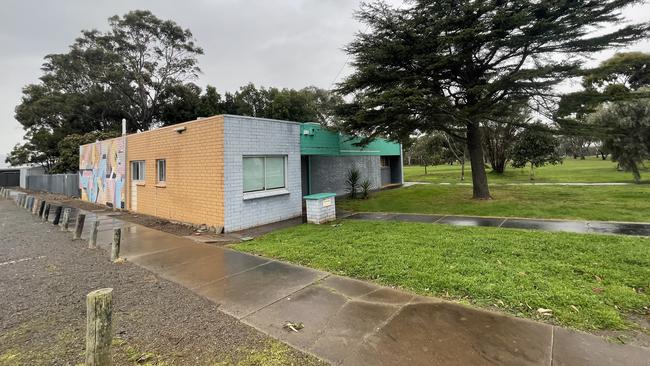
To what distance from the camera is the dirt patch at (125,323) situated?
291 centimetres

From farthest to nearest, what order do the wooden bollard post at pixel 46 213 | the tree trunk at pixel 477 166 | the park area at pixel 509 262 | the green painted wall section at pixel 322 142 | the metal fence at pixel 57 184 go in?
the metal fence at pixel 57 184 < the tree trunk at pixel 477 166 < the wooden bollard post at pixel 46 213 < the green painted wall section at pixel 322 142 < the park area at pixel 509 262

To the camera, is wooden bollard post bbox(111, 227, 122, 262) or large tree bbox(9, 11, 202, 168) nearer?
wooden bollard post bbox(111, 227, 122, 262)

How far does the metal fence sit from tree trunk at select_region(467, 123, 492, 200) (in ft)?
84.5

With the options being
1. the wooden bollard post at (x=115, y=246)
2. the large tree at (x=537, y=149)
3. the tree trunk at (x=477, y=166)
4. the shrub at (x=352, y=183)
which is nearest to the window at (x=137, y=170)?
the wooden bollard post at (x=115, y=246)

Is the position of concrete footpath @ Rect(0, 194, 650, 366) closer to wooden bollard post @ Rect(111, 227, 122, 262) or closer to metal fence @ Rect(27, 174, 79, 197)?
wooden bollard post @ Rect(111, 227, 122, 262)

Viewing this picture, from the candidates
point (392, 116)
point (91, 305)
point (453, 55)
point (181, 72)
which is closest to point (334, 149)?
point (392, 116)

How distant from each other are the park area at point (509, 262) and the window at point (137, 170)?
8538 mm

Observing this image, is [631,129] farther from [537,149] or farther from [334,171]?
[334,171]

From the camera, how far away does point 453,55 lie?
10805mm

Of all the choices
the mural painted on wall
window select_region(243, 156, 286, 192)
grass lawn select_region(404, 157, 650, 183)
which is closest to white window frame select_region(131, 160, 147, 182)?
the mural painted on wall

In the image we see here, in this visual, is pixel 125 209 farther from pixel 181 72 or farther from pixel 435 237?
pixel 181 72

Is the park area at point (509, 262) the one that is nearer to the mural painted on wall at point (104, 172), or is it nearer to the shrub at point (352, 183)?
the shrub at point (352, 183)

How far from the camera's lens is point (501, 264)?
16.3ft

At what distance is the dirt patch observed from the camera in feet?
9.55
